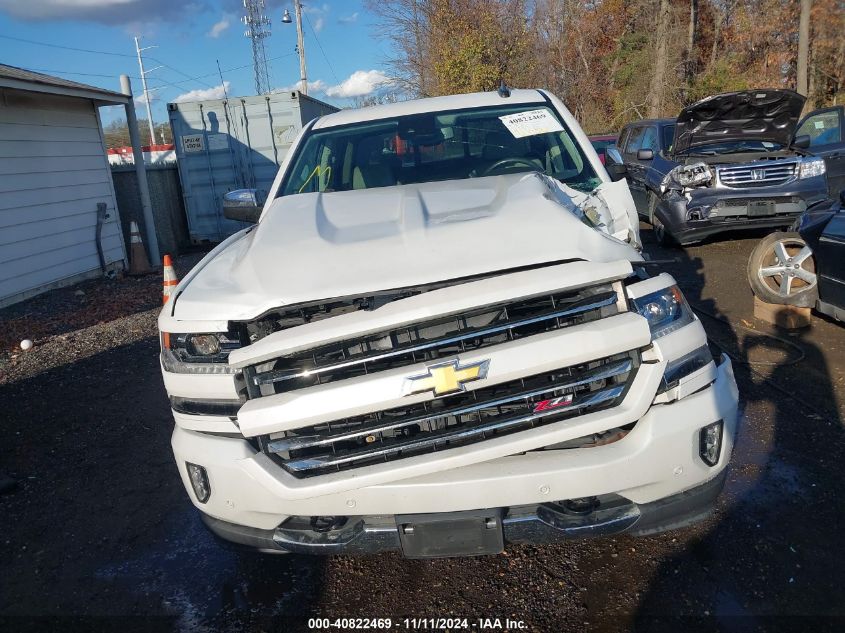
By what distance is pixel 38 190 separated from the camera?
988cm

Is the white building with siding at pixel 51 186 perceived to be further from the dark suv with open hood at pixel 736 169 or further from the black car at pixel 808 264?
the black car at pixel 808 264

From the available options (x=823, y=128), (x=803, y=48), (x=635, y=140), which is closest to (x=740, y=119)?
(x=823, y=128)

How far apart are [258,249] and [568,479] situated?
149 centimetres

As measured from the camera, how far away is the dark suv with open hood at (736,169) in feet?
26.3

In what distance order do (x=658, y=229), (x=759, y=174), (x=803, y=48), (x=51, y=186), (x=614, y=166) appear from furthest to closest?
1. (x=803, y=48)
2. (x=51, y=186)
3. (x=658, y=229)
4. (x=759, y=174)
5. (x=614, y=166)

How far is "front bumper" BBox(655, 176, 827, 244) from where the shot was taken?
26.2 feet

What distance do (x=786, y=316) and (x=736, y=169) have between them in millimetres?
3439

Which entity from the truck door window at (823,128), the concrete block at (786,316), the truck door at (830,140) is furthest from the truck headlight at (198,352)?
the truck door window at (823,128)

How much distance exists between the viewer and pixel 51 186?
33.5ft

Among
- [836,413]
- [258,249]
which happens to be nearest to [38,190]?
[258,249]

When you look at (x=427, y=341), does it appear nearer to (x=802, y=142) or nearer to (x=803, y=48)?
(x=802, y=142)

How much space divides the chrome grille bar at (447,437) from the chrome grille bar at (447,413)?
1.8 inches

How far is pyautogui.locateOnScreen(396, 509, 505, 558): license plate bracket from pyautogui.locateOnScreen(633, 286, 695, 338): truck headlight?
862mm

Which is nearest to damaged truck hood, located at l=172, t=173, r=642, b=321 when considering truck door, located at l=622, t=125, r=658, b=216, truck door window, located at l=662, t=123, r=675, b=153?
truck door, located at l=622, t=125, r=658, b=216
